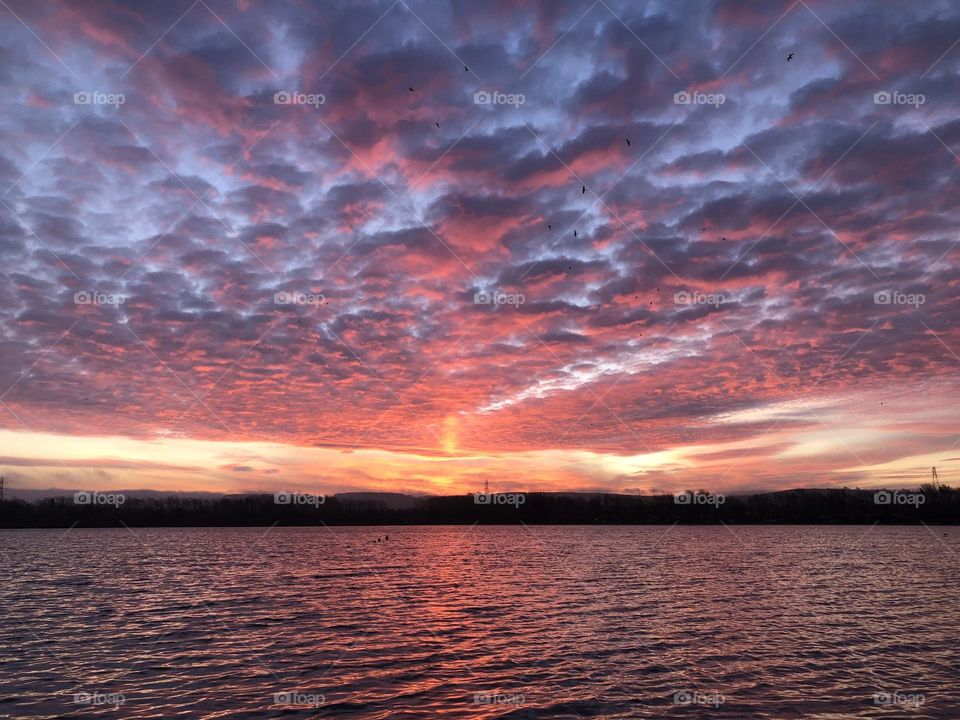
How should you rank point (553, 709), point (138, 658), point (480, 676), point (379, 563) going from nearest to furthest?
point (553, 709) → point (480, 676) → point (138, 658) → point (379, 563)

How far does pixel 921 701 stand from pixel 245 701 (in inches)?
1057

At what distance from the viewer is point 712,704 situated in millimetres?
25109

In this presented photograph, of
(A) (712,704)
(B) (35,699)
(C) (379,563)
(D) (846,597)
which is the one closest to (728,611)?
(D) (846,597)

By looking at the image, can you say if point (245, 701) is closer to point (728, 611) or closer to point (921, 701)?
point (921, 701)

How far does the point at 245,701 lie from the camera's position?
25.2m

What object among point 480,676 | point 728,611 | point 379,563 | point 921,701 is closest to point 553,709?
point 480,676

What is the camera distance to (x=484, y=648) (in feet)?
115

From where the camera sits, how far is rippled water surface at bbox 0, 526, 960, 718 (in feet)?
82.5

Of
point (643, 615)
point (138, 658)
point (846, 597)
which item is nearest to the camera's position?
point (138, 658)

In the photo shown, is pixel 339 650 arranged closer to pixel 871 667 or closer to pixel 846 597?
pixel 871 667

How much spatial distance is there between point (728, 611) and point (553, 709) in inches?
1127

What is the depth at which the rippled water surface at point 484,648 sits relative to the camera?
25156mm

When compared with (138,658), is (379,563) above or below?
below

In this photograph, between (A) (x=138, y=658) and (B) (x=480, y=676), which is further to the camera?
(A) (x=138, y=658)
